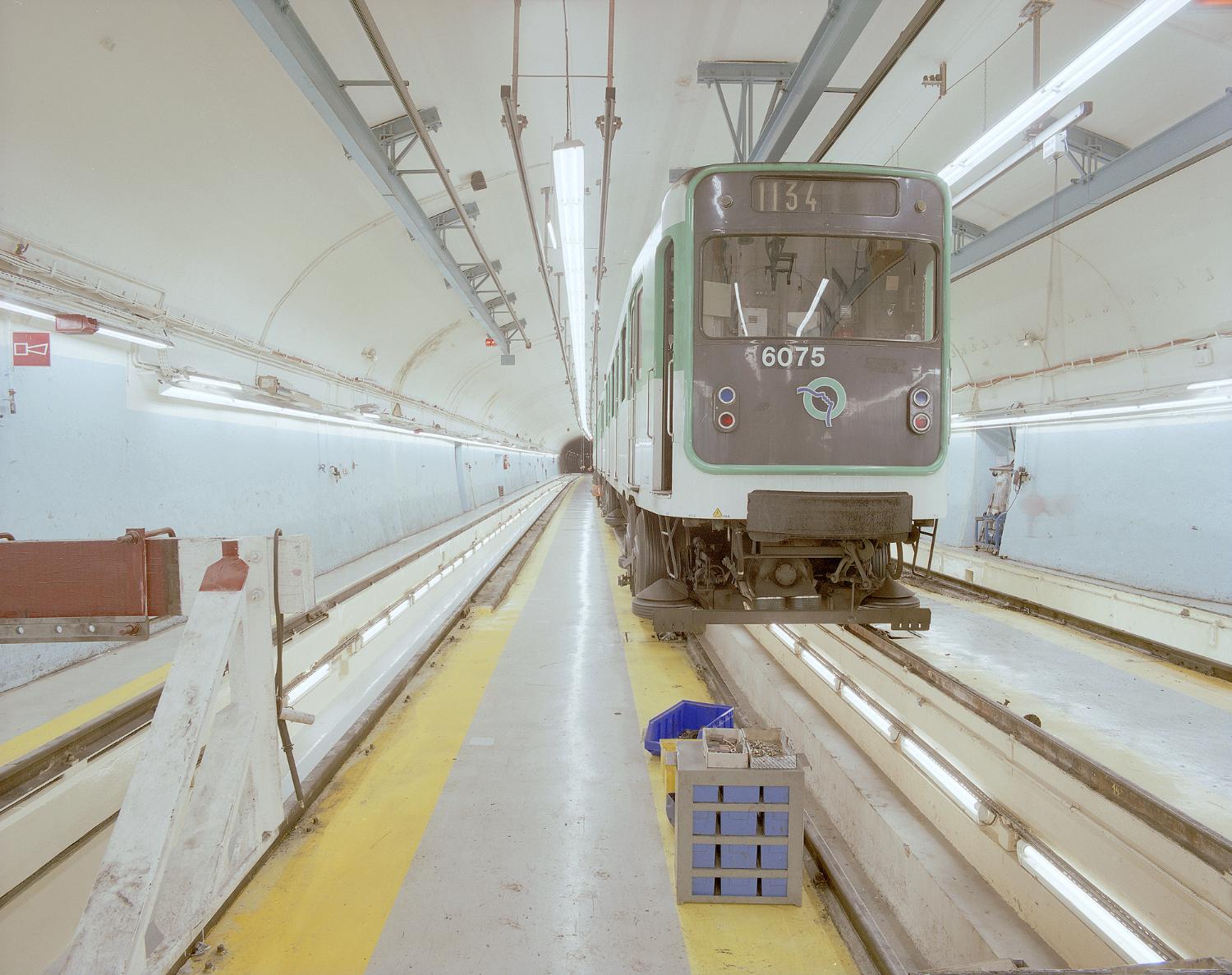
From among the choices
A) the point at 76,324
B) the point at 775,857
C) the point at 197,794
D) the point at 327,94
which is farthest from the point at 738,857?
the point at 76,324

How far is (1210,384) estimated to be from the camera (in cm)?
684

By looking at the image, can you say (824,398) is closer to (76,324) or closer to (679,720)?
(679,720)

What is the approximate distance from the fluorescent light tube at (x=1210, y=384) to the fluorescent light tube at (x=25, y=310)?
11352 millimetres

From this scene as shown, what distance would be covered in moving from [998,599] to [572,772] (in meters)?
7.91

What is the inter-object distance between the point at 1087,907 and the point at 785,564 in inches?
94.2

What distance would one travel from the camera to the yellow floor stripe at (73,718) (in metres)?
3.72

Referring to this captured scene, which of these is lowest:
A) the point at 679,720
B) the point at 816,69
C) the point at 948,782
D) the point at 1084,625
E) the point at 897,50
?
the point at 1084,625

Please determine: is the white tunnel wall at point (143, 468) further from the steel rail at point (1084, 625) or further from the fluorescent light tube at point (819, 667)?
the steel rail at point (1084, 625)

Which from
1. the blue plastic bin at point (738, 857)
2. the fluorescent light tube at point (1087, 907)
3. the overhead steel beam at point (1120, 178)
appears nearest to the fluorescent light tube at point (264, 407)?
the blue plastic bin at point (738, 857)

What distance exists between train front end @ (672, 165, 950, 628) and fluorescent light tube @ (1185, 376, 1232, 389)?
525 cm

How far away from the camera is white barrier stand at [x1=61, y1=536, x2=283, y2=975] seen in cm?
174

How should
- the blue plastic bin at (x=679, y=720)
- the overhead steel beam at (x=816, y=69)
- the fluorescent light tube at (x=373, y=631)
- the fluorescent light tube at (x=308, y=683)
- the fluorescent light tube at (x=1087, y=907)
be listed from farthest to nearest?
the fluorescent light tube at (x=373, y=631) → the fluorescent light tube at (x=308, y=683) → the overhead steel beam at (x=816, y=69) → the blue plastic bin at (x=679, y=720) → the fluorescent light tube at (x=1087, y=907)

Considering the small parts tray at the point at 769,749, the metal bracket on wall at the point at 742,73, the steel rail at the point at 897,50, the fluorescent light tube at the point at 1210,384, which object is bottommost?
the small parts tray at the point at 769,749

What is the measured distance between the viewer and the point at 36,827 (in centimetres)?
281
